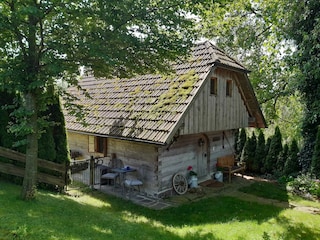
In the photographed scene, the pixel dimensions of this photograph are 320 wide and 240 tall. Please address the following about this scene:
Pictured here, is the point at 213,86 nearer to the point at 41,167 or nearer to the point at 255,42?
the point at 255,42

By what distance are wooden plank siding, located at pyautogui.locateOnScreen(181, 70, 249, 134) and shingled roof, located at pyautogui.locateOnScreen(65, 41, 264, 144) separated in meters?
0.59

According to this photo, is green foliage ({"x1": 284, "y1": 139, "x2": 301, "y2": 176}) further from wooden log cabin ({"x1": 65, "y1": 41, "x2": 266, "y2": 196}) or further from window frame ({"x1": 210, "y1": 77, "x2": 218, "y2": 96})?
window frame ({"x1": 210, "y1": 77, "x2": 218, "y2": 96})

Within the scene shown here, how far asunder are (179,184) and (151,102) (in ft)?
11.1

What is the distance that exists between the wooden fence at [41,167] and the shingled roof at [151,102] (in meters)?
1.70

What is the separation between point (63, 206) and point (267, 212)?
6.25m

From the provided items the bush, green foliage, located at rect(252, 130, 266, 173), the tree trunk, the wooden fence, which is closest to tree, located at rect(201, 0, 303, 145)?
green foliage, located at rect(252, 130, 266, 173)

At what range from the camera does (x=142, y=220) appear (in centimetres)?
803

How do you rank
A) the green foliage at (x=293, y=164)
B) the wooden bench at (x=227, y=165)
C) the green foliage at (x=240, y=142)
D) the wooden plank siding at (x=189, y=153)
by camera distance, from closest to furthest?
the wooden plank siding at (x=189, y=153) < the wooden bench at (x=227, y=165) < the green foliage at (x=293, y=164) < the green foliage at (x=240, y=142)

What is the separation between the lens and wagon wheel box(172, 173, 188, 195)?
10.9m

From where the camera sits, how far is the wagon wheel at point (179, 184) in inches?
429

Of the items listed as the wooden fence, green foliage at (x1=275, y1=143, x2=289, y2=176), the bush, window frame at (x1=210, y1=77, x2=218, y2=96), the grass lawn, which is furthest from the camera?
green foliage at (x1=275, y1=143, x2=289, y2=176)

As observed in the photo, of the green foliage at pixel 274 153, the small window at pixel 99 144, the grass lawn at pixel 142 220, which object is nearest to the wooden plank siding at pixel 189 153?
the grass lawn at pixel 142 220

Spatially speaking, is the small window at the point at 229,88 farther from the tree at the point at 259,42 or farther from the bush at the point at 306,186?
the bush at the point at 306,186

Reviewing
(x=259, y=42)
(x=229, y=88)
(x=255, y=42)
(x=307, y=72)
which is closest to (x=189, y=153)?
(x=229, y=88)
